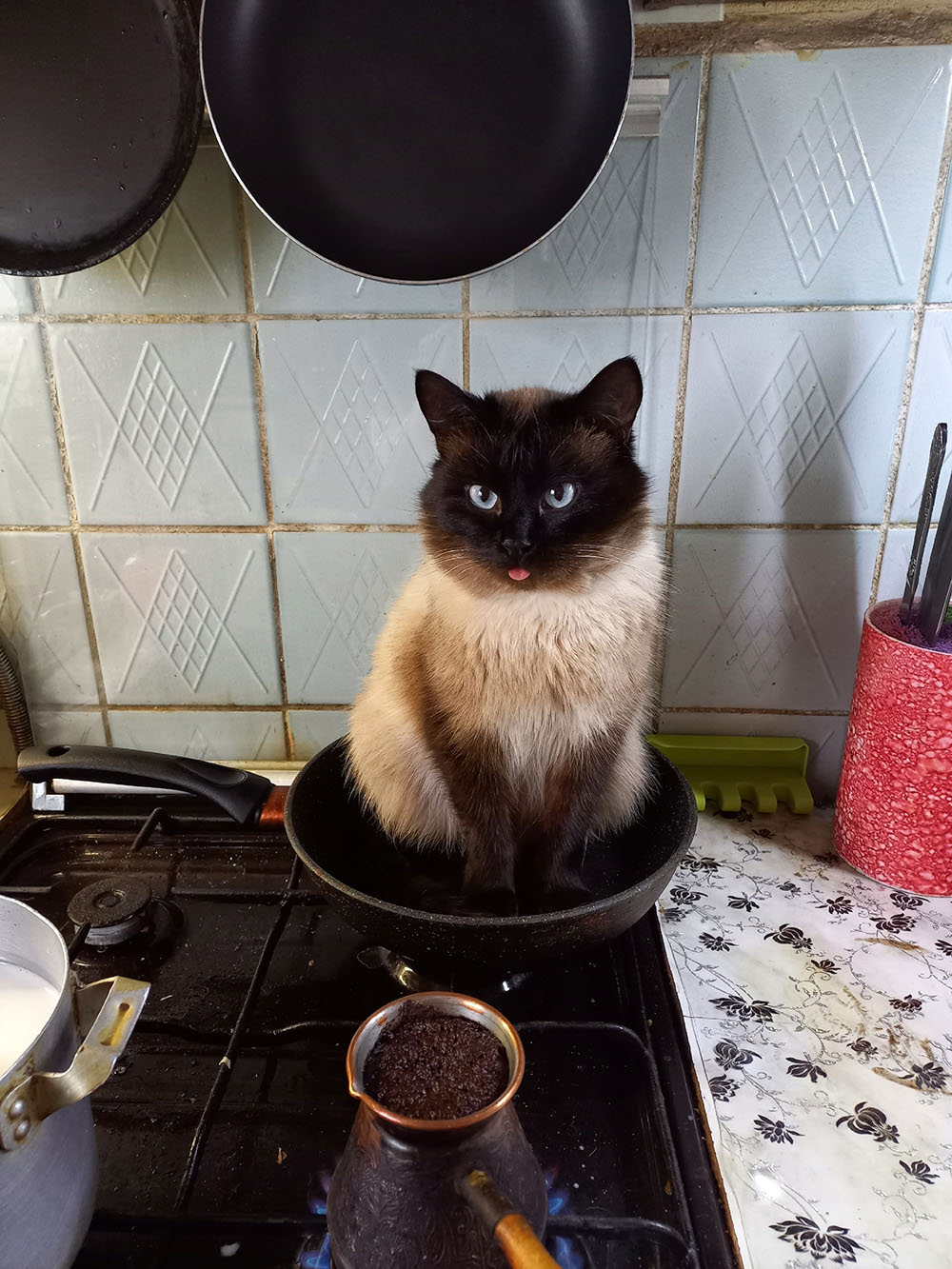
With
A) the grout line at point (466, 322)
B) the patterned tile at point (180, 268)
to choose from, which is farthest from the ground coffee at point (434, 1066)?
the patterned tile at point (180, 268)

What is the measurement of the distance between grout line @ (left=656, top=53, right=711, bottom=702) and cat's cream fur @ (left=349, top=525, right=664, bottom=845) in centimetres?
14

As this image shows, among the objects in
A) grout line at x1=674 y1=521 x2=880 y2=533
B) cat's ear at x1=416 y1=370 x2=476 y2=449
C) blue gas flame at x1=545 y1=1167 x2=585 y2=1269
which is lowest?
blue gas flame at x1=545 y1=1167 x2=585 y2=1269

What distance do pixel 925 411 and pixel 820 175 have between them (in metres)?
0.30

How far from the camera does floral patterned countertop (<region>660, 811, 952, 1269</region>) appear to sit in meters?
0.62

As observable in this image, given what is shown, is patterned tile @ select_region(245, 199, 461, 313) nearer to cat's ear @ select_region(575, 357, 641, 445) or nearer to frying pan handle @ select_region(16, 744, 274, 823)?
cat's ear @ select_region(575, 357, 641, 445)

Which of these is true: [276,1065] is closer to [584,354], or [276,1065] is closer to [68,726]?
[68,726]

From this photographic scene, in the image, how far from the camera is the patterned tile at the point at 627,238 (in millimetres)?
921

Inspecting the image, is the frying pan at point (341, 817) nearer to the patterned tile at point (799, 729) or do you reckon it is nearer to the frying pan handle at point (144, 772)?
the frying pan handle at point (144, 772)

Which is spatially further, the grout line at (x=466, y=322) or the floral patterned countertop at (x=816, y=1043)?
the grout line at (x=466, y=322)

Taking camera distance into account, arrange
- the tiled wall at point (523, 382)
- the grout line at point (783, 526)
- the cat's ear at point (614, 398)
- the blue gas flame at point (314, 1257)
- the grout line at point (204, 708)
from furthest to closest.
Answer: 1. the grout line at point (204, 708)
2. the grout line at point (783, 526)
3. the tiled wall at point (523, 382)
4. the cat's ear at point (614, 398)
5. the blue gas flame at point (314, 1257)

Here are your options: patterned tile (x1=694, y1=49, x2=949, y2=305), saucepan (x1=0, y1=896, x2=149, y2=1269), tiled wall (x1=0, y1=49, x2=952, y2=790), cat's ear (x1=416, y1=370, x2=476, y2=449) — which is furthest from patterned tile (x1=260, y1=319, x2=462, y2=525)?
saucepan (x1=0, y1=896, x2=149, y2=1269)

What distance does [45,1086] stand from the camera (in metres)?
0.50

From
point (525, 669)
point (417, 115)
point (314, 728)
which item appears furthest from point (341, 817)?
point (417, 115)

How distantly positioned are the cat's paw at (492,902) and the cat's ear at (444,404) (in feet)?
1.54
